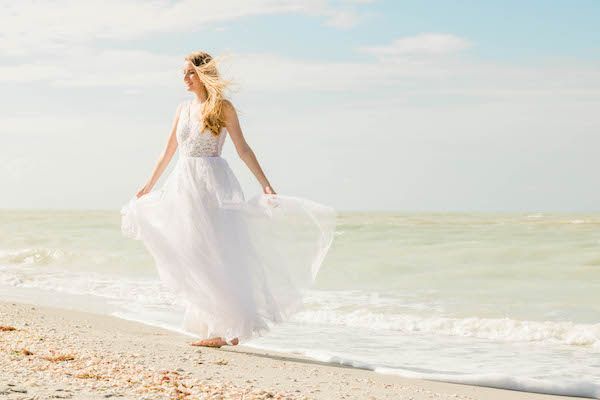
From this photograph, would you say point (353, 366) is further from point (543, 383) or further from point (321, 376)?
point (543, 383)

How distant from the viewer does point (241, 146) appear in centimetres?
614

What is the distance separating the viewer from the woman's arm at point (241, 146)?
6.12 metres

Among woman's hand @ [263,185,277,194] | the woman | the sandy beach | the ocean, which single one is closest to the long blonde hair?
the woman

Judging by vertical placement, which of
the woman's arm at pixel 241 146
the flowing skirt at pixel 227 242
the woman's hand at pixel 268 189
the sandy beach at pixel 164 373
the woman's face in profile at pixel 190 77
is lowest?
the sandy beach at pixel 164 373

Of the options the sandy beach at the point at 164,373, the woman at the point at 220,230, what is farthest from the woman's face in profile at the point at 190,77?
the sandy beach at the point at 164,373

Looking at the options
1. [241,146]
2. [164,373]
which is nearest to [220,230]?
[241,146]

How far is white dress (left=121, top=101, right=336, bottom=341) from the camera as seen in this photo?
6.12 m

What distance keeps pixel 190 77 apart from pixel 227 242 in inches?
54.9

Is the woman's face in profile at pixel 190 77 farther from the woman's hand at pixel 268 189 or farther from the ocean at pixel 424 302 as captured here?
the ocean at pixel 424 302

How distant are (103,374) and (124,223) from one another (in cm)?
208

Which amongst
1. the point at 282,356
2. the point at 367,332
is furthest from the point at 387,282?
the point at 282,356

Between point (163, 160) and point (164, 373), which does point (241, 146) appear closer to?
point (163, 160)

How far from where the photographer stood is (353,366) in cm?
632

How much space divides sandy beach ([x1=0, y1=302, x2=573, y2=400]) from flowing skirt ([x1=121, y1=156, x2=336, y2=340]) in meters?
0.39
